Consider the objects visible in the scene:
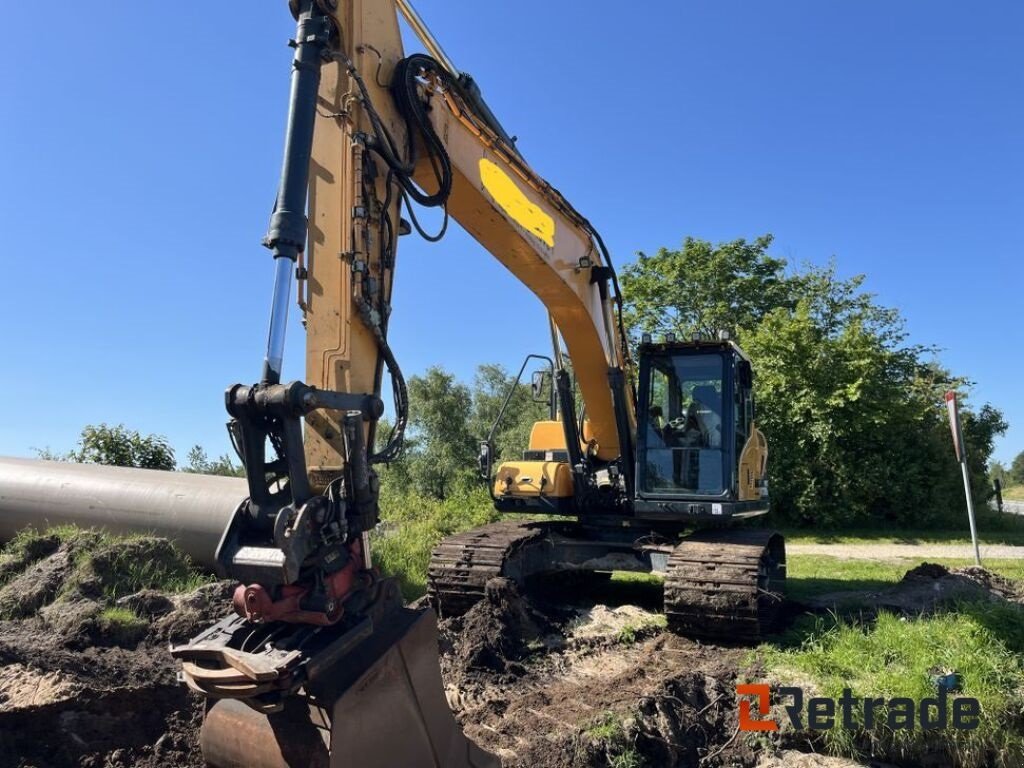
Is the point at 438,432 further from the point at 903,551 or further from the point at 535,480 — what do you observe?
the point at 535,480

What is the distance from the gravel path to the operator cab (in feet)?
23.6

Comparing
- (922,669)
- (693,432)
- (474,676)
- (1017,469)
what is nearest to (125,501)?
(474,676)

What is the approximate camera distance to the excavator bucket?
274 centimetres

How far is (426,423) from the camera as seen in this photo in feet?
86.8

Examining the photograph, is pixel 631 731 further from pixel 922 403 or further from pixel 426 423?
pixel 426 423

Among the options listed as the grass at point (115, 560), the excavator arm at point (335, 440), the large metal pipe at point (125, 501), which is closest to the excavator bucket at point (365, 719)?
the excavator arm at point (335, 440)

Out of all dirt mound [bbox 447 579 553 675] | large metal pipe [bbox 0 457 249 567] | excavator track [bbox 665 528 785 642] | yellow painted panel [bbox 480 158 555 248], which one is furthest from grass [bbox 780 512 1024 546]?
large metal pipe [bbox 0 457 249 567]

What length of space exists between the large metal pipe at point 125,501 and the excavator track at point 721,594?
4.28 metres

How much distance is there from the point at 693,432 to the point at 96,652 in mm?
5037

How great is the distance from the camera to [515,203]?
5492mm

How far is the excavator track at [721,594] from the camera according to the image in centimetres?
553

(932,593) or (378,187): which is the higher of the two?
(378,187)

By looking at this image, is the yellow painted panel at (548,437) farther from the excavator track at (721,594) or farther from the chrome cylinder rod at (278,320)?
the chrome cylinder rod at (278,320)

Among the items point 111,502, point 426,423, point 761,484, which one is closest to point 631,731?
point 761,484
